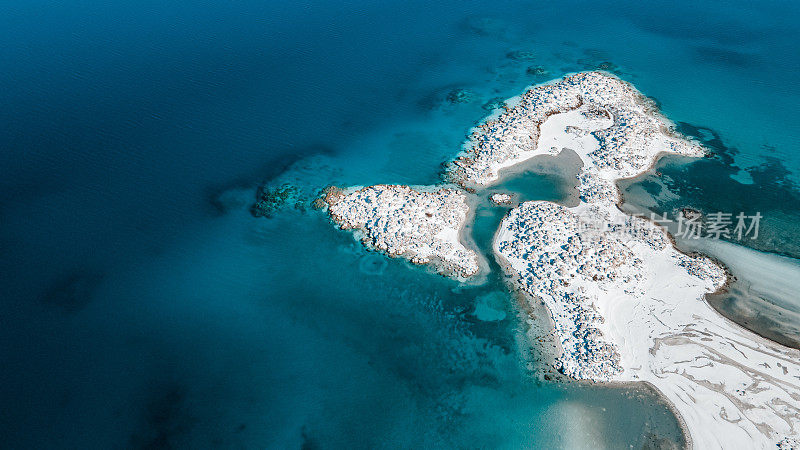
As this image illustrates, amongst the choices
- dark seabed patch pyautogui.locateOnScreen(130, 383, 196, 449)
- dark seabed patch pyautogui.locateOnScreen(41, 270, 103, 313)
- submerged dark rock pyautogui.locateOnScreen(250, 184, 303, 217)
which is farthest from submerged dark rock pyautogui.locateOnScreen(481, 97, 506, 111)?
dark seabed patch pyautogui.locateOnScreen(41, 270, 103, 313)

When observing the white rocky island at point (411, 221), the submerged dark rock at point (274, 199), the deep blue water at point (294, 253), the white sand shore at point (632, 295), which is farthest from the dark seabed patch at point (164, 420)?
the white sand shore at point (632, 295)

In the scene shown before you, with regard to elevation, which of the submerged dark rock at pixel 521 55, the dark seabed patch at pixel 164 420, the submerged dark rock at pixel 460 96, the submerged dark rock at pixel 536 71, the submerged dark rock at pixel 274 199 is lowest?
the dark seabed patch at pixel 164 420

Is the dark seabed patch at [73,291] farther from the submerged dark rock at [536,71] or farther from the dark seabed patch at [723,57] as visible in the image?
the dark seabed patch at [723,57]

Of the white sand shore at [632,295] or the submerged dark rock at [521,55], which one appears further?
the submerged dark rock at [521,55]

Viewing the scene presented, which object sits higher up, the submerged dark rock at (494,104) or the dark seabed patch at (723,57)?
the dark seabed patch at (723,57)

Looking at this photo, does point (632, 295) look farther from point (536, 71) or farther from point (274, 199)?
point (536, 71)

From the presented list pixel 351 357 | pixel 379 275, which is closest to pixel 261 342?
pixel 351 357
